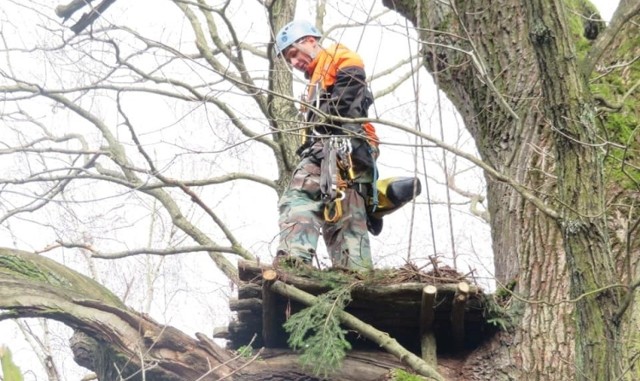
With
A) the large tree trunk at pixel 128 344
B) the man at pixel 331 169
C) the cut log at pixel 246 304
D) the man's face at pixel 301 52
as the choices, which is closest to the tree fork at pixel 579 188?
the large tree trunk at pixel 128 344

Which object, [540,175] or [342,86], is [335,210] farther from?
[540,175]

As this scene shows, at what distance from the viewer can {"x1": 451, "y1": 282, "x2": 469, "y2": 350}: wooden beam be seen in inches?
196

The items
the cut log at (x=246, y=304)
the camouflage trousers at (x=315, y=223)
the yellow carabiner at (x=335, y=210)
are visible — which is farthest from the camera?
the yellow carabiner at (x=335, y=210)

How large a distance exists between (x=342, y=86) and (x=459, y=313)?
1509 mm

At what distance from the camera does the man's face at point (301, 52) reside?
5.96m

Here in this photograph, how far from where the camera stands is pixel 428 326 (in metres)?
5.19

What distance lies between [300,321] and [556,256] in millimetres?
1472

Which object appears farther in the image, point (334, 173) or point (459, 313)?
point (334, 173)

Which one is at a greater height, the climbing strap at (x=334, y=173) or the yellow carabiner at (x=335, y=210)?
the climbing strap at (x=334, y=173)

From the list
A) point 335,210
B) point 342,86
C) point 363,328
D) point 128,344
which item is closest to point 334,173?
point 335,210

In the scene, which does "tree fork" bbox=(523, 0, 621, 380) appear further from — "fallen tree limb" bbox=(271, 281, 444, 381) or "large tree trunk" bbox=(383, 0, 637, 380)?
"fallen tree limb" bbox=(271, 281, 444, 381)

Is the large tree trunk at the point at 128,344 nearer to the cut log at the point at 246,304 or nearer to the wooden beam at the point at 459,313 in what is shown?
the cut log at the point at 246,304

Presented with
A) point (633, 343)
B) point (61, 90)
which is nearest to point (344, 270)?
point (633, 343)

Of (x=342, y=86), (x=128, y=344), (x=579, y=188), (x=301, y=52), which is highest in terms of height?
(x=301, y=52)
